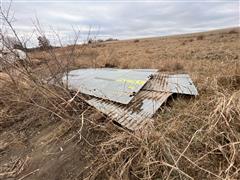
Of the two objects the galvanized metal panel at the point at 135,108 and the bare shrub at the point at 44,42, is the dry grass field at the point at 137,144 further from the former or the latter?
the bare shrub at the point at 44,42

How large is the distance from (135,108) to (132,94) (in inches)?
13.6

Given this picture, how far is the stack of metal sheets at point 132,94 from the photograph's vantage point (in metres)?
2.77

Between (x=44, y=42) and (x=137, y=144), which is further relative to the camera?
(x=44, y=42)

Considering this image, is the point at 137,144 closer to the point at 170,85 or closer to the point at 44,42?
the point at 170,85

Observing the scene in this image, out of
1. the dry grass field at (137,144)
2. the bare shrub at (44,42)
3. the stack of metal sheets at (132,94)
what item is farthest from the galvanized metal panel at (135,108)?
the bare shrub at (44,42)

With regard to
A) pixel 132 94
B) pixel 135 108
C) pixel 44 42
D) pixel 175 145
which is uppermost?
pixel 44 42

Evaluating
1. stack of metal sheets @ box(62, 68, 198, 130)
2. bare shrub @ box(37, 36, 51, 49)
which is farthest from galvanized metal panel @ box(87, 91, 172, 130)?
bare shrub @ box(37, 36, 51, 49)

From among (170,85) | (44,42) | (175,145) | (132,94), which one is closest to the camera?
(175,145)

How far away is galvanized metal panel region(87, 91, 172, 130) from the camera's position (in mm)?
2633

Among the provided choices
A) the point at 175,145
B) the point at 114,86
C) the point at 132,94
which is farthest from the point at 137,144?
the point at 114,86

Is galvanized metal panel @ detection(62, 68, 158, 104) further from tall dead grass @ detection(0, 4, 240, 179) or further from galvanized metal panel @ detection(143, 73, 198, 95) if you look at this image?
tall dead grass @ detection(0, 4, 240, 179)

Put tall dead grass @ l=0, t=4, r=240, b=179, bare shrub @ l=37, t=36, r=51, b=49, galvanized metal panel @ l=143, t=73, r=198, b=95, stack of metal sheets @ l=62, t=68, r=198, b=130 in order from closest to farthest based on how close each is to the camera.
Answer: tall dead grass @ l=0, t=4, r=240, b=179 → stack of metal sheets @ l=62, t=68, r=198, b=130 → galvanized metal panel @ l=143, t=73, r=198, b=95 → bare shrub @ l=37, t=36, r=51, b=49

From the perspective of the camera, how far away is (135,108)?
Answer: 297 cm

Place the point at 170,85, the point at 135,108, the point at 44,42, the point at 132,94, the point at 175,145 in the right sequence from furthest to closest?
the point at 44,42 → the point at 170,85 → the point at 132,94 → the point at 135,108 → the point at 175,145
